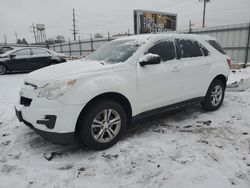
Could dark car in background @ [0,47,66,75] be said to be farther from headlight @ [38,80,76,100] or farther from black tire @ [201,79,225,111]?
headlight @ [38,80,76,100]

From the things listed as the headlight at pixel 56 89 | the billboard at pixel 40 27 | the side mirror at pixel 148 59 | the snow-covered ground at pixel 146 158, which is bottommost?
the snow-covered ground at pixel 146 158

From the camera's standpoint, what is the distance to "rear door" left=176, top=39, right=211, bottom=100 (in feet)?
14.3

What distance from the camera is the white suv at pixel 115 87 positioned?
3035 millimetres

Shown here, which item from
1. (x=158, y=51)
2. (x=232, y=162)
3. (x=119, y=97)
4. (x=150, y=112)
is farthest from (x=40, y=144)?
(x=232, y=162)

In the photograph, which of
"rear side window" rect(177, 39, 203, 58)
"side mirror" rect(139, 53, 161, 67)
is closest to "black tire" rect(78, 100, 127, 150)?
"side mirror" rect(139, 53, 161, 67)

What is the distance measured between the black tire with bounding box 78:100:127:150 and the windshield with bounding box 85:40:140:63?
2.65 feet

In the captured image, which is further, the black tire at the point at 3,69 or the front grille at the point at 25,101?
the black tire at the point at 3,69

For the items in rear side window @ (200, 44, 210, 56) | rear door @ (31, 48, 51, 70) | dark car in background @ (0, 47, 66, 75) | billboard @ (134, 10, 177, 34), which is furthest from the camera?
billboard @ (134, 10, 177, 34)

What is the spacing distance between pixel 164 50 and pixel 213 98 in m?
1.83

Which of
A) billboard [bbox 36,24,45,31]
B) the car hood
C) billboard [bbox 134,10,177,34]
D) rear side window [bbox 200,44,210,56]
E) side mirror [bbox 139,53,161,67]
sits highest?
billboard [bbox 36,24,45,31]

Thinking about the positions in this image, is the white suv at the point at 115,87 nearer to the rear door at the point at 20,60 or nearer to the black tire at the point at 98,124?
the black tire at the point at 98,124

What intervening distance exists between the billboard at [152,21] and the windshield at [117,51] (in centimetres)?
1248

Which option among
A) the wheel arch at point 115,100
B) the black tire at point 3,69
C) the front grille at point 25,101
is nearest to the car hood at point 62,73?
the front grille at point 25,101

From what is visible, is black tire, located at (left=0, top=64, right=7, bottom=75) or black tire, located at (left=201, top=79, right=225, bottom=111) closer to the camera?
black tire, located at (left=201, top=79, right=225, bottom=111)
